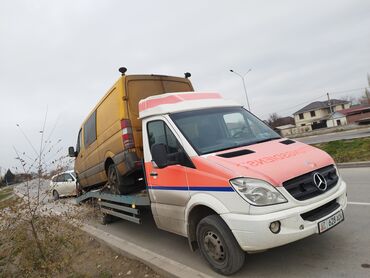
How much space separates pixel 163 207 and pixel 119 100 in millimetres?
2417

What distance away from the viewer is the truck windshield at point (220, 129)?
15.6 ft

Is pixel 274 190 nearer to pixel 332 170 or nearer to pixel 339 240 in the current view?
pixel 332 170

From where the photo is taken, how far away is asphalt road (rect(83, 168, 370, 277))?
13.1ft

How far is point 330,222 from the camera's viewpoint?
4039mm

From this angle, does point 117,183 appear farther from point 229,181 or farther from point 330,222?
point 330,222

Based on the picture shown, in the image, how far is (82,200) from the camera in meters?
9.96

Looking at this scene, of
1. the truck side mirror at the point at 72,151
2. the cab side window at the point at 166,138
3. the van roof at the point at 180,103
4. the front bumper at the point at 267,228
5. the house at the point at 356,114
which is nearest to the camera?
the front bumper at the point at 267,228

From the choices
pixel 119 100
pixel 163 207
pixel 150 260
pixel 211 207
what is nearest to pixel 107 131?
pixel 119 100

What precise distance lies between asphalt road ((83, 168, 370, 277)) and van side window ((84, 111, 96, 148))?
3.47 m

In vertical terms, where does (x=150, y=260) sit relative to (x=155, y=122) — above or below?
below

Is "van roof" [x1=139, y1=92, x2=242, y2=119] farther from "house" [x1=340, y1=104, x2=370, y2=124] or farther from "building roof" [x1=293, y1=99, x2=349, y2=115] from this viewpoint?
"building roof" [x1=293, y1=99, x2=349, y2=115]

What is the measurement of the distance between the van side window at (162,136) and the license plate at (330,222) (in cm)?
201

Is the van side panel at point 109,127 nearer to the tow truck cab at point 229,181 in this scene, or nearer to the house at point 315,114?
the tow truck cab at point 229,181

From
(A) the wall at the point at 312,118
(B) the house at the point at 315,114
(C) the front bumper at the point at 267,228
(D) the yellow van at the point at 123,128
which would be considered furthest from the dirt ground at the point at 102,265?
(A) the wall at the point at 312,118
